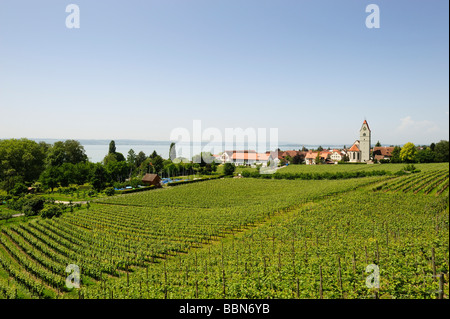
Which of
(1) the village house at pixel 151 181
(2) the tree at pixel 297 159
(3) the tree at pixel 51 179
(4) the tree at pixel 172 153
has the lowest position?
(1) the village house at pixel 151 181

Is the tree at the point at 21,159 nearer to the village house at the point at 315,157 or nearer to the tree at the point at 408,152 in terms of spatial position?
the village house at the point at 315,157

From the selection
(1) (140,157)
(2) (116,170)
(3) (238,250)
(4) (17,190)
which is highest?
(1) (140,157)

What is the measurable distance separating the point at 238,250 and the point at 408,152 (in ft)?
238

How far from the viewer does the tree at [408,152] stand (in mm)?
68125

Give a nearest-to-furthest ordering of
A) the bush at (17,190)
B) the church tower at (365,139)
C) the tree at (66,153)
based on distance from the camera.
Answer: the bush at (17,190) < the tree at (66,153) < the church tower at (365,139)

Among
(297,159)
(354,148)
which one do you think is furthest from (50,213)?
(354,148)

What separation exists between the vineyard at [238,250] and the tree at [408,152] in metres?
39.7

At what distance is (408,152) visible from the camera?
6856 cm

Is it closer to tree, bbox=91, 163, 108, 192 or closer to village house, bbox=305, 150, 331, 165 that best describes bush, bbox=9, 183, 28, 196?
tree, bbox=91, 163, 108, 192

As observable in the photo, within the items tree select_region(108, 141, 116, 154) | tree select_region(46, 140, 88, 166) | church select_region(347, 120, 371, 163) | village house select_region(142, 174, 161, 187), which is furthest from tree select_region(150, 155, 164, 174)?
church select_region(347, 120, 371, 163)

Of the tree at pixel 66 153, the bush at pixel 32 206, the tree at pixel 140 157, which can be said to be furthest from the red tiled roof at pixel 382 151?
the bush at pixel 32 206

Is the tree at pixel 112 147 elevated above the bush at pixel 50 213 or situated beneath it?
elevated above

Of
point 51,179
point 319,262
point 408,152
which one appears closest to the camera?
point 319,262

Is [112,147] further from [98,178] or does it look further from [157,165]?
[98,178]
